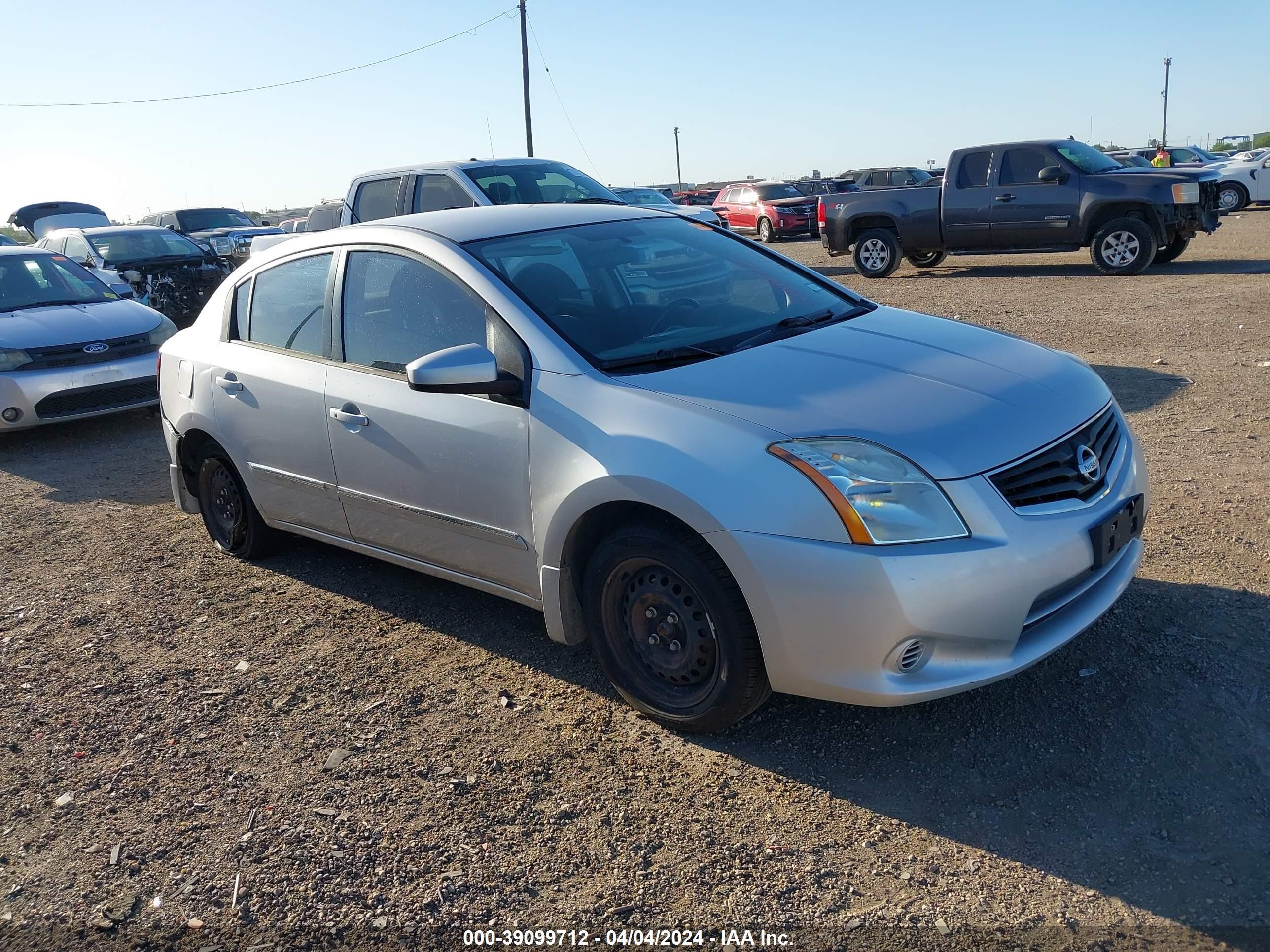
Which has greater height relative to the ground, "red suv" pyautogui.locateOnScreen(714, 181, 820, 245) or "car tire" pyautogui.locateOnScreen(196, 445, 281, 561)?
"red suv" pyautogui.locateOnScreen(714, 181, 820, 245)

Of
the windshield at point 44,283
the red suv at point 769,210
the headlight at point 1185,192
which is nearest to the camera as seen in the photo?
the windshield at point 44,283

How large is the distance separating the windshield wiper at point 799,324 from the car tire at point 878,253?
12.5m

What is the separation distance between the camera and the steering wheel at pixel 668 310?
397cm

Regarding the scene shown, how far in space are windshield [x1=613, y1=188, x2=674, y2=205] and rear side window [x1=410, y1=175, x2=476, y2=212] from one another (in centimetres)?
1023

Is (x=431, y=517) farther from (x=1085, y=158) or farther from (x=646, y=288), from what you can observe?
(x=1085, y=158)

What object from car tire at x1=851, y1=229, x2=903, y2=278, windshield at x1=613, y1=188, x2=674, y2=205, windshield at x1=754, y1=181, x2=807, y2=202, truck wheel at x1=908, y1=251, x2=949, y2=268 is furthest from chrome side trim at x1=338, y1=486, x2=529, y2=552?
windshield at x1=754, y1=181, x2=807, y2=202

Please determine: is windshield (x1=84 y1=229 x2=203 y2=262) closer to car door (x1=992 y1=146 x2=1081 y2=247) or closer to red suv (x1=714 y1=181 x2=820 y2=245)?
car door (x1=992 y1=146 x2=1081 y2=247)

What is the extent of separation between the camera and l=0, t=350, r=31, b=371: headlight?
861 centimetres

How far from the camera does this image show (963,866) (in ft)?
9.32

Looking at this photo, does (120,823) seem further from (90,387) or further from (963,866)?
(90,387)

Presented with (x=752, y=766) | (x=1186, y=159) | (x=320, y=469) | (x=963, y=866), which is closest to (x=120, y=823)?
(x=320, y=469)

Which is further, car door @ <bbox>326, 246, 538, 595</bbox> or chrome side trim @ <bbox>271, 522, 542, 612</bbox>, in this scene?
chrome side trim @ <bbox>271, 522, 542, 612</bbox>

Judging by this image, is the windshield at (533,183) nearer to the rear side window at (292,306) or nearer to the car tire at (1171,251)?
the rear side window at (292,306)

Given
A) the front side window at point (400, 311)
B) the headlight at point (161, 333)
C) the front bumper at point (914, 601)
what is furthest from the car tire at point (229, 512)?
the headlight at point (161, 333)
